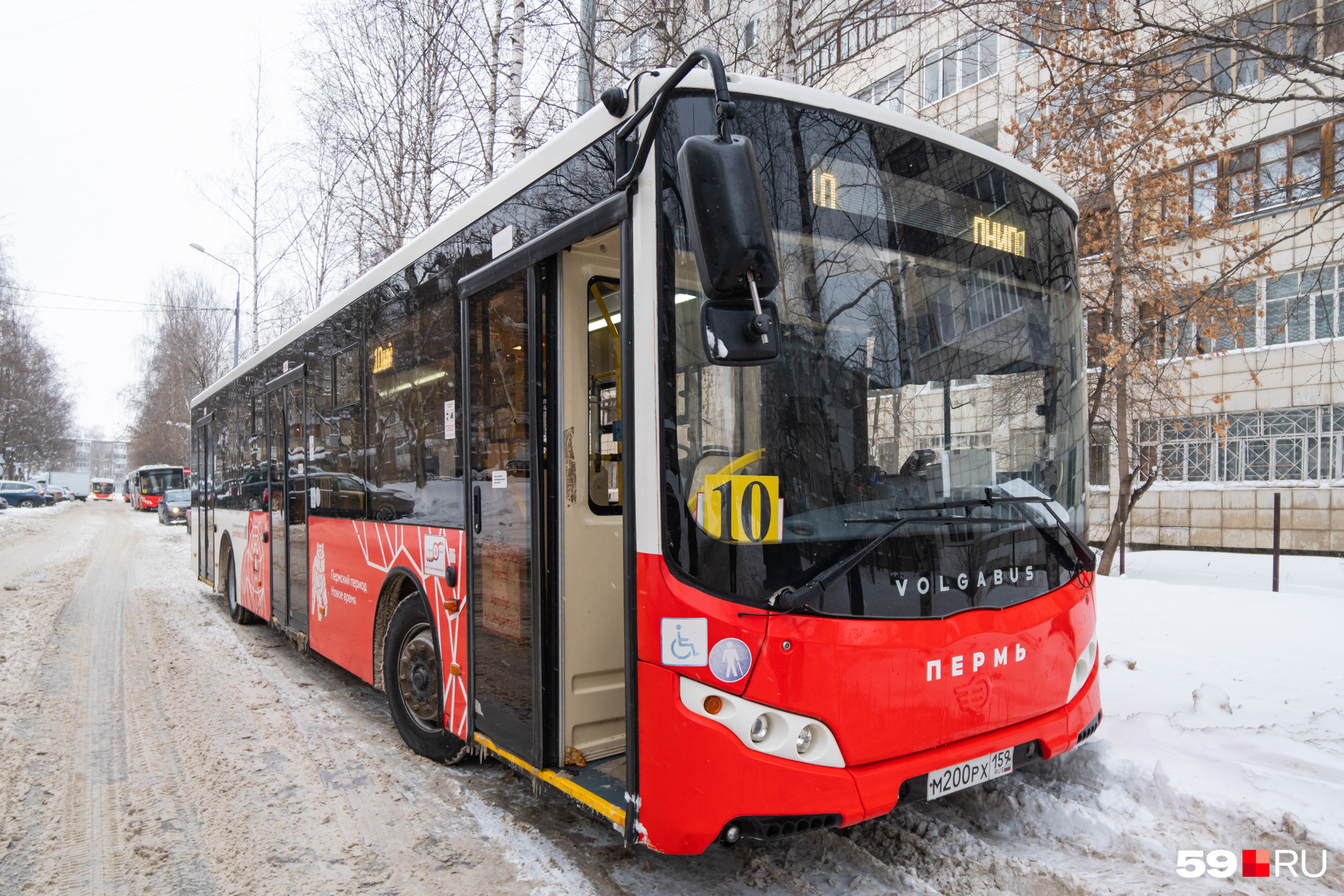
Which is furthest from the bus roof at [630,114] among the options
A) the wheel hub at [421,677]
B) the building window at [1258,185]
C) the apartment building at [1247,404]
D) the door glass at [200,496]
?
the apartment building at [1247,404]

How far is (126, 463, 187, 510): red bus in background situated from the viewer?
144 ft

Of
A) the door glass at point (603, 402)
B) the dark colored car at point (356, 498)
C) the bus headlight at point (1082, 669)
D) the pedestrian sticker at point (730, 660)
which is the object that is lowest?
the bus headlight at point (1082, 669)

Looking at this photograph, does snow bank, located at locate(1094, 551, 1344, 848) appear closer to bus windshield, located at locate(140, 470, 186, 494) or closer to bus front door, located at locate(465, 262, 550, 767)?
bus front door, located at locate(465, 262, 550, 767)

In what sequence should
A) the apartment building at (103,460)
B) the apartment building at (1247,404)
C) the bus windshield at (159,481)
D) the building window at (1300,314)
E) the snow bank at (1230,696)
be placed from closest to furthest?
1. the snow bank at (1230,696)
2. the apartment building at (1247,404)
3. the building window at (1300,314)
4. the bus windshield at (159,481)
5. the apartment building at (103,460)

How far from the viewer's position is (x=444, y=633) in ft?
14.8

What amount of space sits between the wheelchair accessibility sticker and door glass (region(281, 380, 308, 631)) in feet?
16.6

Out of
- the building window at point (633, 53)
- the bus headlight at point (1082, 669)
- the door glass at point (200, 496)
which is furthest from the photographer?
the door glass at point (200, 496)

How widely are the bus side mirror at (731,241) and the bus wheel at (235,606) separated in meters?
9.01

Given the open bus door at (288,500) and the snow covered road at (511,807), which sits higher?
the open bus door at (288,500)

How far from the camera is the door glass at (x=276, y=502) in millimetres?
7656

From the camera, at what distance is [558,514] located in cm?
367

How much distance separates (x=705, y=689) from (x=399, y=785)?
252 cm

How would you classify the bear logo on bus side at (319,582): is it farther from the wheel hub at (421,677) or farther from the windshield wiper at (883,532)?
the windshield wiper at (883,532)

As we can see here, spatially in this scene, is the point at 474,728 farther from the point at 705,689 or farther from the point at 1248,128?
the point at 1248,128
